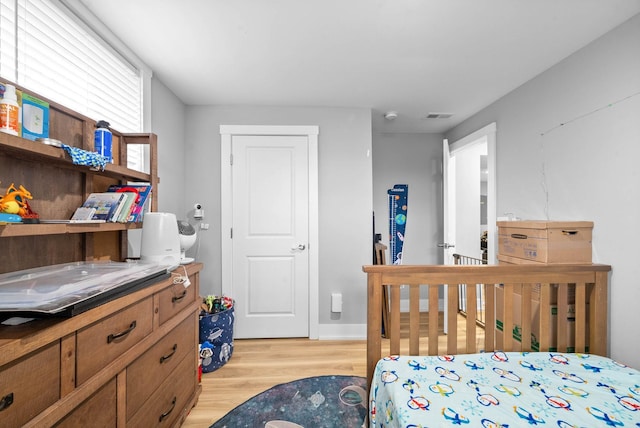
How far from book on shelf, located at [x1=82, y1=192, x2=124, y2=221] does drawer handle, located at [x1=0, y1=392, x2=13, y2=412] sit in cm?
84

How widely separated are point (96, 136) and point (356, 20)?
154cm

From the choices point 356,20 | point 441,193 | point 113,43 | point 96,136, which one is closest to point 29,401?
point 96,136

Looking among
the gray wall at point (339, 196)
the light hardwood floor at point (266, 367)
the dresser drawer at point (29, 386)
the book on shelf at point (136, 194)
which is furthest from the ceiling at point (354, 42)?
the light hardwood floor at point (266, 367)

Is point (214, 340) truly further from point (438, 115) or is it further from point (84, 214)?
point (438, 115)

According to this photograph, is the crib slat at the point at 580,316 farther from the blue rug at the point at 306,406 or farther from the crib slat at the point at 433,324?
the blue rug at the point at 306,406

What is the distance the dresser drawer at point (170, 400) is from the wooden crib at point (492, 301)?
110 centimetres

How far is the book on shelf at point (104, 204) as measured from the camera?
1351 millimetres

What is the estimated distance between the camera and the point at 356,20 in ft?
5.11

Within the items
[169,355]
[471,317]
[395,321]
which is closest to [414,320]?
[395,321]

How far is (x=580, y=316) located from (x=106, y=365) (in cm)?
247

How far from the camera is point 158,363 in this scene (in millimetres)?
1339

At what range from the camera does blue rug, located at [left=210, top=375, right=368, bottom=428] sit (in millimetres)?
1672

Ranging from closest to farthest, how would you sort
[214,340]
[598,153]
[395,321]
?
[395,321] < [598,153] < [214,340]

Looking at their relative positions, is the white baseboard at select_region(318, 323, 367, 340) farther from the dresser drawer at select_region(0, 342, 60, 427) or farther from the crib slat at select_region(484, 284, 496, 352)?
the dresser drawer at select_region(0, 342, 60, 427)
